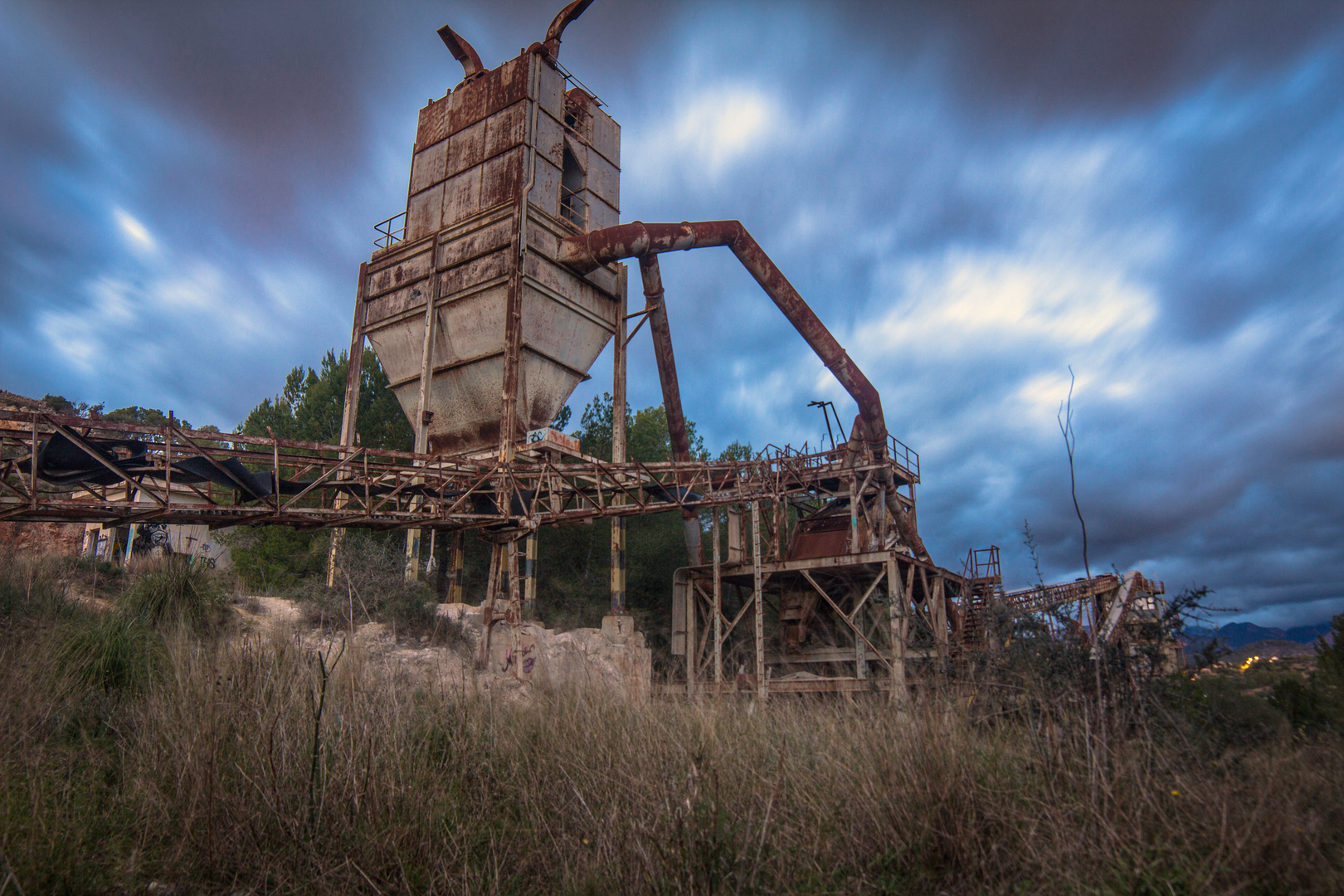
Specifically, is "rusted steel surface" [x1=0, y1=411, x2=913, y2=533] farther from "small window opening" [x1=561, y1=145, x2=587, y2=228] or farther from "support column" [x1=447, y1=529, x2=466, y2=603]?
"small window opening" [x1=561, y1=145, x2=587, y2=228]

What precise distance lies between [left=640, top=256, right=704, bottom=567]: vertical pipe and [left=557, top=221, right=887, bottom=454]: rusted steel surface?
42.9 inches

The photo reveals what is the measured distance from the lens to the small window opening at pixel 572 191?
20.1 metres

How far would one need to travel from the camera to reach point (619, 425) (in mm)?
18781

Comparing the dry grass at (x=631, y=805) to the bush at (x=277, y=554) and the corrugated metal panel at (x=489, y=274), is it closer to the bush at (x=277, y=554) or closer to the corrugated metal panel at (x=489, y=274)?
the corrugated metal panel at (x=489, y=274)

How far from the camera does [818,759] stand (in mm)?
5164

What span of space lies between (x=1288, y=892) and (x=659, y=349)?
1771cm

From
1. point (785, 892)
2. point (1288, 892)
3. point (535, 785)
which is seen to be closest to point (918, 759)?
point (785, 892)

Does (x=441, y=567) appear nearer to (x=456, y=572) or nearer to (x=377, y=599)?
(x=456, y=572)

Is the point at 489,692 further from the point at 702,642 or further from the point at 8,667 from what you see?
the point at 702,642

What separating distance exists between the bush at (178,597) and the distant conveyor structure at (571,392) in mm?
3252

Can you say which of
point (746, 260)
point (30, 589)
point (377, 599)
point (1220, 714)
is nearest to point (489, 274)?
point (746, 260)

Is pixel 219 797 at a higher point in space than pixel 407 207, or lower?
lower

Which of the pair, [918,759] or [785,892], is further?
[918,759]

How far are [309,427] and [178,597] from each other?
16.3 metres
